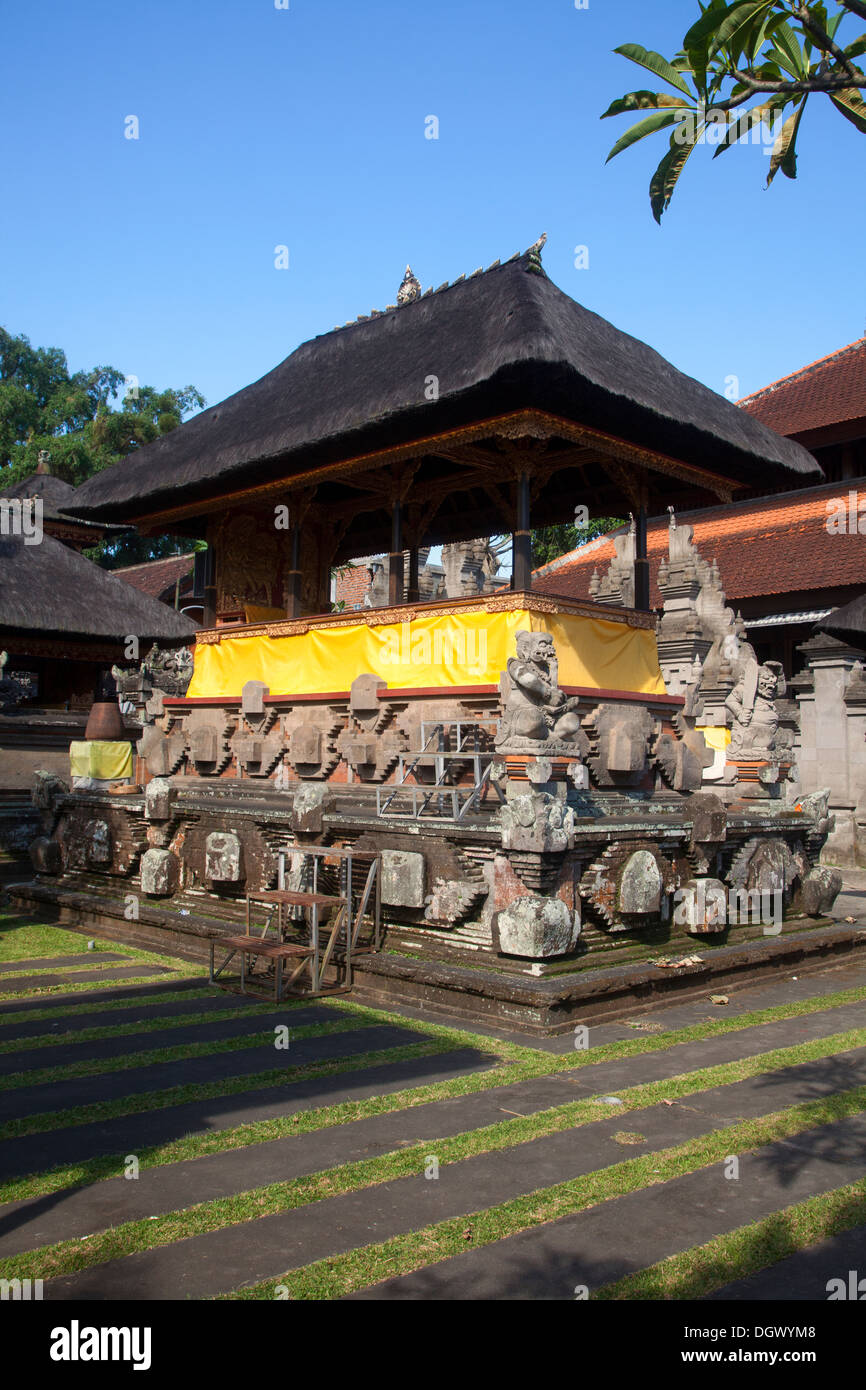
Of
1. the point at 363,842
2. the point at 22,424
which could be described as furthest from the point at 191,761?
the point at 22,424

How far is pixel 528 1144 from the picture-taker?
548 centimetres

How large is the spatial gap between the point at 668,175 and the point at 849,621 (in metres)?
15.6

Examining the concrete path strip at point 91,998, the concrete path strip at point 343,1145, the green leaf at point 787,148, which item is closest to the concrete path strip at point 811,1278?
the concrete path strip at point 343,1145

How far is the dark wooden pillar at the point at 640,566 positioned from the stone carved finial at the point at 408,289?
468 cm

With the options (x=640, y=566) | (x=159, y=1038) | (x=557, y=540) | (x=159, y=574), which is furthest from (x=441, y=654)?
(x=557, y=540)

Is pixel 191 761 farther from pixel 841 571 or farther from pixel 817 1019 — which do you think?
pixel 841 571

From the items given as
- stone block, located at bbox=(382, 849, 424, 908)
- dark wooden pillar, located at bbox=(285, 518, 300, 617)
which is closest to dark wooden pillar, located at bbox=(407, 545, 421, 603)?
dark wooden pillar, located at bbox=(285, 518, 300, 617)

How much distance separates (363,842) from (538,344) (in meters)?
4.92

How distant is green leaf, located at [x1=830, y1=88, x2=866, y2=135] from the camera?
3.38 meters

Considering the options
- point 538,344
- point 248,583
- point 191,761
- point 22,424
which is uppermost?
point 22,424

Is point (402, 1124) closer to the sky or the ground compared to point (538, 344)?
closer to the ground

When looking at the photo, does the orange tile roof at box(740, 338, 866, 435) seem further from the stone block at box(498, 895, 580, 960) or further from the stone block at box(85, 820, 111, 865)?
the stone block at box(498, 895, 580, 960)

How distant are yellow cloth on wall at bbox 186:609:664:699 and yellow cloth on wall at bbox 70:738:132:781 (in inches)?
180
